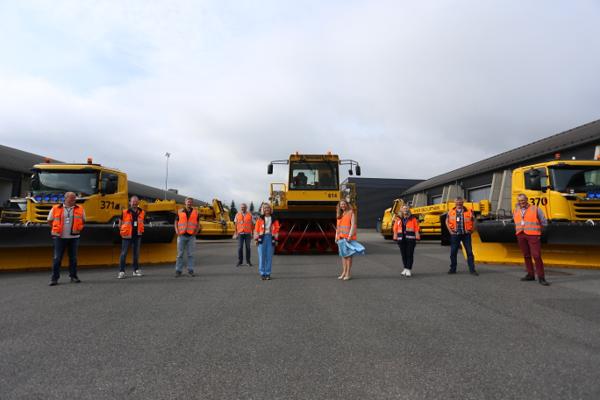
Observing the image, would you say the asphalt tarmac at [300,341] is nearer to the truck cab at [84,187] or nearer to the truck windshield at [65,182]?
the truck cab at [84,187]

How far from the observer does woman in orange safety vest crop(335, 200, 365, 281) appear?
24.6ft

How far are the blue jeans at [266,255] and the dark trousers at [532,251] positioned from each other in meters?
5.09

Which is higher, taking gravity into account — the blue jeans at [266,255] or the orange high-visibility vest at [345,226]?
the orange high-visibility vest at [345,226]

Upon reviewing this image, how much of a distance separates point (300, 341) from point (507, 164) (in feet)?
90.8

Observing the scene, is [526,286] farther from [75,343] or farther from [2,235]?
[2,235]

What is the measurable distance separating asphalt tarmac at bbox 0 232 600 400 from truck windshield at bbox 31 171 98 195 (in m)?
3.35

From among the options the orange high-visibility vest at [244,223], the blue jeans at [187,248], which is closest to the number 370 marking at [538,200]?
the orange high-visibility vest at [244,223]

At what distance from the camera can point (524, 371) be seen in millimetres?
2891

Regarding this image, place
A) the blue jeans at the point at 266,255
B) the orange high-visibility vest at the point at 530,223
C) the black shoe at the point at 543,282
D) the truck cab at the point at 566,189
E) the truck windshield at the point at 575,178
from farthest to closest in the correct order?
the truck windshield at the point at 575,178 → the truck cab at the point at 566,189 → the blue jeans at the point at 266,255 → the orange high-visibility vest at the point at 530,223 → the black shoe at the point at 543,282

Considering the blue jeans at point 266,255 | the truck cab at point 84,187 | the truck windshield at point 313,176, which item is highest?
the truck windshield at point 313,176

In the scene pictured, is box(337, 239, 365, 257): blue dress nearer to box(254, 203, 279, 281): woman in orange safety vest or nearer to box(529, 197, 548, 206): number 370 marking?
box(254, 203, 279, 281): woman in orange safety vest

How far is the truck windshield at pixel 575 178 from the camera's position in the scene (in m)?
8.92

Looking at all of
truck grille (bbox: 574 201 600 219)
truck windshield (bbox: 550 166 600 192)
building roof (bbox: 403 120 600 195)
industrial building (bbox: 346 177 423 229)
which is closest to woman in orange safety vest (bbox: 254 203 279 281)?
truck windshield (bbox: 550 166 600 192)

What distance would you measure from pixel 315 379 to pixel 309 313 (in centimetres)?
204
